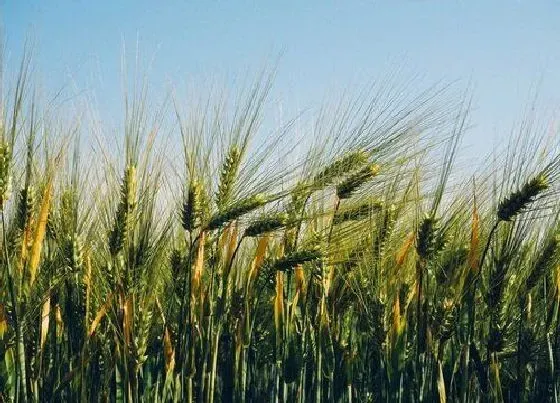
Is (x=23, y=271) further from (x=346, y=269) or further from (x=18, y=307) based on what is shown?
(x=346, y=269)

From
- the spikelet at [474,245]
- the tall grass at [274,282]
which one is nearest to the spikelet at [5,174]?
the tall grass at [274,282]

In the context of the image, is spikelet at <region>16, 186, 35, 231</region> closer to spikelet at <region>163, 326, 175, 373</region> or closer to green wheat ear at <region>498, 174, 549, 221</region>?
spikelet at <region>163, 326, 175, 373</region>

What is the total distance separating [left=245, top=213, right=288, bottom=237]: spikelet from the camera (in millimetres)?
2328

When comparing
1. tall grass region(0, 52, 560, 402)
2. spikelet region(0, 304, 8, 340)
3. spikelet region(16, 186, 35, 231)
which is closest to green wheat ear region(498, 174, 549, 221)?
tall grass region(0, 52, 560, 402)

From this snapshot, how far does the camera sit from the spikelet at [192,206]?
2.28m

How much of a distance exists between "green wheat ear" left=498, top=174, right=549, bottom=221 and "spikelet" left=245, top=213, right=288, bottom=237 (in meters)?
0.64

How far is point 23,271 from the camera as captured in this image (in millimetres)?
2176

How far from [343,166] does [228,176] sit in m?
0.37

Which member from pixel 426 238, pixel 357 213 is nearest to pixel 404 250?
pixel 357 213

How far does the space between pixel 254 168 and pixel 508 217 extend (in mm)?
745

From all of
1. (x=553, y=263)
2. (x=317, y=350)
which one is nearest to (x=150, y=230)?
(x=317, y=350)

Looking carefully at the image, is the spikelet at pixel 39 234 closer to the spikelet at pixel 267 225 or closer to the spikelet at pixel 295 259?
the spikelet at pixel 267 225

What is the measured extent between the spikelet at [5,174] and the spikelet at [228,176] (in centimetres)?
56

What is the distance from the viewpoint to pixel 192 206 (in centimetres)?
228
